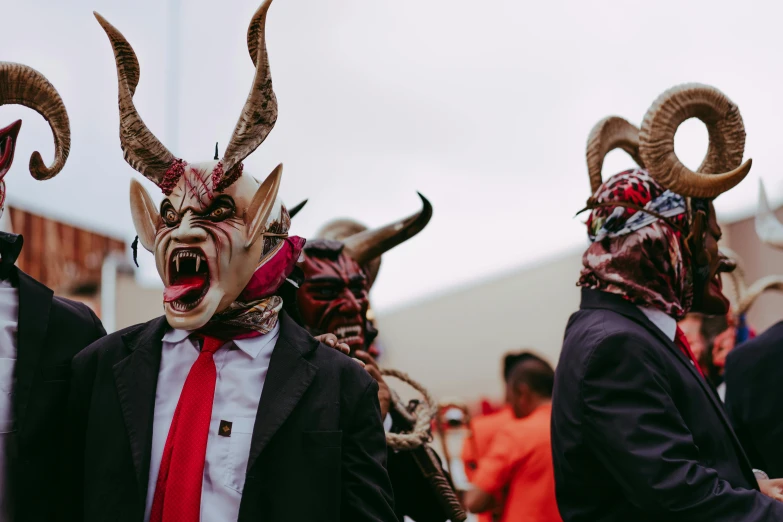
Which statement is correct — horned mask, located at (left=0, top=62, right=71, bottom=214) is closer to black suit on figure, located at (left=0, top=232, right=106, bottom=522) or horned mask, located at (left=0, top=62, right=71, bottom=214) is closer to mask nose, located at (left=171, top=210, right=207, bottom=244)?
black suit on figure, located at (left=0, top=232, right=106, bottom=522)

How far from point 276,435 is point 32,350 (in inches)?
32.3

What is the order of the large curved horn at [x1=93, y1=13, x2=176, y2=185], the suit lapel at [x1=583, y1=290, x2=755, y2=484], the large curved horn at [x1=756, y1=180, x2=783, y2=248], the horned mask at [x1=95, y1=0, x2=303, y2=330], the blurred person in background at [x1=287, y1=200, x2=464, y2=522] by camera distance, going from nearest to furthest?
the horned mask at [x1=95, y1=0, x2=303, y2=330]
the large curved horn at [x1=93, y1=13, x2=176, y2=185]
the suit lapel at [x1=583, y1=290, x2=755, y2=484]
the blurred person in background at [x1=287, y1=200, x2=464, y2=522]
the large curved horn at [x1=756, y1=180, x2=783, y2=248]

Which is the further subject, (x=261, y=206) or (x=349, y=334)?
(x=349, y=334)

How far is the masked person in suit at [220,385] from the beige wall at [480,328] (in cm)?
1017

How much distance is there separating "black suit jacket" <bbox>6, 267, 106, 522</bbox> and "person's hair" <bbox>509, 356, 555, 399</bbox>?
120 inches

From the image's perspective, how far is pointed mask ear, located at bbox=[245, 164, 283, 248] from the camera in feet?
8.46

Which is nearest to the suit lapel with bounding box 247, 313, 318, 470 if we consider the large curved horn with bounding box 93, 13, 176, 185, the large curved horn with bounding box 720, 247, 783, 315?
the large curved horn with bounding box 93, 13, 176, 185

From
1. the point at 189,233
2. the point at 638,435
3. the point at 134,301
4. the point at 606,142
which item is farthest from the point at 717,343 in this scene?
the point at 134,301

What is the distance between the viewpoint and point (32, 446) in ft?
8.57

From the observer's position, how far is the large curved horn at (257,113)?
2.56m

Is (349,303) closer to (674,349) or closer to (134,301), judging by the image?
(674,349)

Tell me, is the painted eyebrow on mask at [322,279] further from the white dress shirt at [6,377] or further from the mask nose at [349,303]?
the white dress shirt at [6,377]

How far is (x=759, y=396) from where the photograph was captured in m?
3.89

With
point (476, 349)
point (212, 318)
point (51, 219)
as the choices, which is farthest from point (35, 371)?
point (476, 349)
